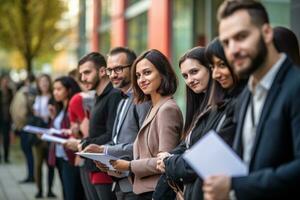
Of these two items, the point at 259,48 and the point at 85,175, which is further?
the point at 85,175

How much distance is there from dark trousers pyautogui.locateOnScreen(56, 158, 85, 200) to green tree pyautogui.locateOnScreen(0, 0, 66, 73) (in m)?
13.0

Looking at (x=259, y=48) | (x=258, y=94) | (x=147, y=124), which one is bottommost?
(x=147, y=124)

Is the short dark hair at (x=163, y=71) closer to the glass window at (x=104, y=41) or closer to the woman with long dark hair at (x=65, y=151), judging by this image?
the woman with long dark hair at (x=65, y=151)

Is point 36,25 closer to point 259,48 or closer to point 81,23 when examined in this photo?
point 81,23

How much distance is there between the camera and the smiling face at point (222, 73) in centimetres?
417

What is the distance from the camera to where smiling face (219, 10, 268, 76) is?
3164 millimetres

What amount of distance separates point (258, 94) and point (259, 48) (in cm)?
26

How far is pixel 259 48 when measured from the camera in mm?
3170

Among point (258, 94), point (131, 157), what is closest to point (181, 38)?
point (131, 157)

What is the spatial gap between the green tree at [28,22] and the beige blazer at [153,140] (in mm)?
15941

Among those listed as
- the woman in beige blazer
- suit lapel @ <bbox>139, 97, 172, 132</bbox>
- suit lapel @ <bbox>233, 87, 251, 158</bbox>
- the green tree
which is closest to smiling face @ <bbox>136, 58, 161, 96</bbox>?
the woman in beige blazer

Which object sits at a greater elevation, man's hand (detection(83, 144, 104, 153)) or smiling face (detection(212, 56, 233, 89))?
smiling face (detection(212, 56, 233, 89))

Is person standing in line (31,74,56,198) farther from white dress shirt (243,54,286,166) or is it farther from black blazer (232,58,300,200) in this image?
black blazer (232,58,300,200)

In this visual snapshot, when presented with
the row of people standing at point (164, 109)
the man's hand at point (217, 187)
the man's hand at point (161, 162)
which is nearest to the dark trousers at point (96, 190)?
the row of people standing at point (164, 109)
